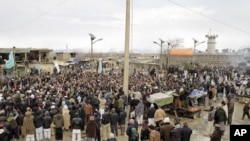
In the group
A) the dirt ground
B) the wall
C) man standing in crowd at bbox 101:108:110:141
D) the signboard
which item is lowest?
the dirt ground

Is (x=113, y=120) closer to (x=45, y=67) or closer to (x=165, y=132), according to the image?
(x=165, y=132)

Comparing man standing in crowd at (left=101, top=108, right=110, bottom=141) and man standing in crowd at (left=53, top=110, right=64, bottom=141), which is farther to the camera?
man standing in crowd at (left=101, top=108, right=110, bottom=141)

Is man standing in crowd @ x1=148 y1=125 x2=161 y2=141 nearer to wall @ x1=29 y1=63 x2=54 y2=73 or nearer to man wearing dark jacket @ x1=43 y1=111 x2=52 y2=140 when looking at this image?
man wearing dark jacket @ x1=43 y1=111 x2=52 y2=140

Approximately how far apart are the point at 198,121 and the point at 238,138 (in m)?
9.64

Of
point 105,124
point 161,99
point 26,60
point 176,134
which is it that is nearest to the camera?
point 176,134

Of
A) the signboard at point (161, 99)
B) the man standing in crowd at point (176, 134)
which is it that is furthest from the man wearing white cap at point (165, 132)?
the signboard at point (161, 99)

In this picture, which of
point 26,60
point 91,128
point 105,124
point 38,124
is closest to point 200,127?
point 105,124

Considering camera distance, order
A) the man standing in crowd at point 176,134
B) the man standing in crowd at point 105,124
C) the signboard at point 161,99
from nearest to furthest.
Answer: the man standing in crowd at point 176,134, the man standing in crowd at point 105,124, the signboard at point 161,99

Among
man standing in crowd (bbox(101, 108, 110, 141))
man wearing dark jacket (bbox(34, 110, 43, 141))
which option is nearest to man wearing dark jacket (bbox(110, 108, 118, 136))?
man standing in crowd (bbox(101, 108, 110, 141))

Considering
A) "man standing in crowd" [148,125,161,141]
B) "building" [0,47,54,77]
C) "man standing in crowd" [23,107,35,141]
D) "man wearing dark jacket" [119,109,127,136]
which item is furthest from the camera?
"building" [0,47,54,77]

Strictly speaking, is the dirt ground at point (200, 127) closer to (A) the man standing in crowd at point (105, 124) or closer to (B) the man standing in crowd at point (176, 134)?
(A) the man standing in crowd at point (105, 124)

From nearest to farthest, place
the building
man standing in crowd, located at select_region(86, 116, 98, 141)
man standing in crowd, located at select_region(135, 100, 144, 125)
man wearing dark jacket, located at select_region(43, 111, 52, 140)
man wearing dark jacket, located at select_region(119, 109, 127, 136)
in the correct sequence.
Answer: man standing in crowd, located at select_region(86, 116, 98, 141) < man wearing dark jacket, located at select_region(43, 111, 52, 140) < man wearing dark jacket, located at select_region(119, 109, 127, 136) < man standing in crowd, located at select_region(135, 100, 144, 125) < the building

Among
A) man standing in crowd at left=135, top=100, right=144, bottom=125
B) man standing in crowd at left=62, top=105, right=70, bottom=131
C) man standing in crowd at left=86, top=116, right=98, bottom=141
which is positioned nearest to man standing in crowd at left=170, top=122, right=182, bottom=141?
man standing in crowd at left=86, top=116, right=98, bottom=141

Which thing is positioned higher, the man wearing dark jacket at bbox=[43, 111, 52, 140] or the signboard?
the signboard
